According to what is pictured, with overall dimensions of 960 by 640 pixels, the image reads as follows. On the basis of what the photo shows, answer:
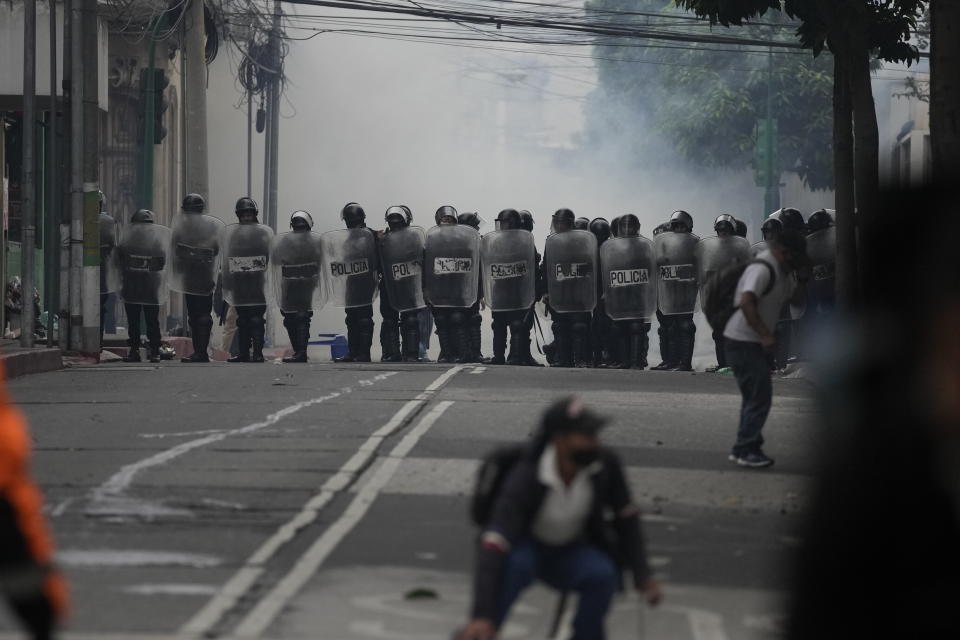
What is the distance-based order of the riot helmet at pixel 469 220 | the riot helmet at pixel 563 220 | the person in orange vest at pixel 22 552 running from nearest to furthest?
1. the person in orange vest at pixel 22 552
2. the riot helmet at pixel 563 220
3. the riot helmet at pixel 469 220

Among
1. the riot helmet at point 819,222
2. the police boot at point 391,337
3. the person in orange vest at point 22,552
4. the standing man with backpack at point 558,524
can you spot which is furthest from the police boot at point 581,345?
the person in orange vest at point 22,552

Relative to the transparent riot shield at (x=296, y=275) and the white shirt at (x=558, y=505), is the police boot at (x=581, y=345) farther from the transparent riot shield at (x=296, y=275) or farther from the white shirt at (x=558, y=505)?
the white shirt at (x=558, y=505)

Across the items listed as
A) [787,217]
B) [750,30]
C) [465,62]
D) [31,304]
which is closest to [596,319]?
[787,217]

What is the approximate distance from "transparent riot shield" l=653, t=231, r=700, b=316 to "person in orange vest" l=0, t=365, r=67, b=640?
2066cm

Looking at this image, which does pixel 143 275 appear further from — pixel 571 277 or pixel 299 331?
pixel 571 277

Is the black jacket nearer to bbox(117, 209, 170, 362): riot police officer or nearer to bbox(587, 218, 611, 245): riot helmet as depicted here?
bbox(117, 209, 170, 362): riot police officer

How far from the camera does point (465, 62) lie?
124312mm

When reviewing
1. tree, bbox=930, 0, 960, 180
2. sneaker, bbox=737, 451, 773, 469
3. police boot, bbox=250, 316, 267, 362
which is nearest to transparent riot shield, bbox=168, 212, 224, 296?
police boot, bbox=250, 316, 267, 362

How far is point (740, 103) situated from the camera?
58.2 m

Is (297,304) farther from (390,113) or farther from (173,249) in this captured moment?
(390,113)

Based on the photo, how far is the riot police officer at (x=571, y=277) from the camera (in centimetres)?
2556

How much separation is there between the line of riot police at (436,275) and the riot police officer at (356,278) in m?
0.02

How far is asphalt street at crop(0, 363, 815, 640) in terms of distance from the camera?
27.0 ft

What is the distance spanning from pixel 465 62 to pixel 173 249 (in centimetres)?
10010
